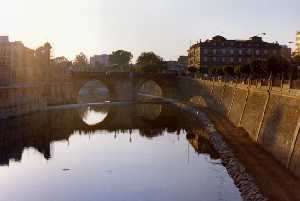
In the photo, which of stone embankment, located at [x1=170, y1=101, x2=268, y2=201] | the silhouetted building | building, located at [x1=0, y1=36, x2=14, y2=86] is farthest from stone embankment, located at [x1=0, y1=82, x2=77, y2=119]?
stone embankment, located at [x1=170, y1=101, x2=268, y2=201]

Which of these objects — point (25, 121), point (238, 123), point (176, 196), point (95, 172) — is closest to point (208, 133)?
point (238, 123)

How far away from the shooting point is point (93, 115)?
4045 inches

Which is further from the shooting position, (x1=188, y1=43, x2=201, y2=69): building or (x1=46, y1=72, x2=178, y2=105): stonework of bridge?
(x1=188, y1=43, x2=201, y2=69): building

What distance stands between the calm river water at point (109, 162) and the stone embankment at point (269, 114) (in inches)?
210

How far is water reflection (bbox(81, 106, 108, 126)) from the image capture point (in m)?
91.6

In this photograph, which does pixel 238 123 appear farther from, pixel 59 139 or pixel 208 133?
pixel 59 139

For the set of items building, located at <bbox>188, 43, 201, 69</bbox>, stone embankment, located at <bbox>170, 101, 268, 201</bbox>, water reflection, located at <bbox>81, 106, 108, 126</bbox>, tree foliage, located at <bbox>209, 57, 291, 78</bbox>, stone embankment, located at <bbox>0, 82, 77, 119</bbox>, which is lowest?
water reflection, located at <bbox>81, 106, 108, 126</bbox>

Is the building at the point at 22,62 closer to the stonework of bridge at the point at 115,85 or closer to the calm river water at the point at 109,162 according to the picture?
the stonework of bridge at the point at 115,85

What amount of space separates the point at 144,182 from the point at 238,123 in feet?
91.6

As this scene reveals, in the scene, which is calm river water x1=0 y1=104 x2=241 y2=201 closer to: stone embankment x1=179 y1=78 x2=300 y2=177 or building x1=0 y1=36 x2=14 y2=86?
stone embankment x1=179 y1=78 x2=300 y2=177

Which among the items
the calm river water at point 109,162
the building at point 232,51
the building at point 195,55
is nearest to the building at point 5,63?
the calm river water at point 109,162

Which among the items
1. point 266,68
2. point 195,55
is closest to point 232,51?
point 195,55

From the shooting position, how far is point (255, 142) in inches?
2021

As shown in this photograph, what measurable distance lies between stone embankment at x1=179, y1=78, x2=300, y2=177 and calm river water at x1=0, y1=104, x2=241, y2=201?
535cm
